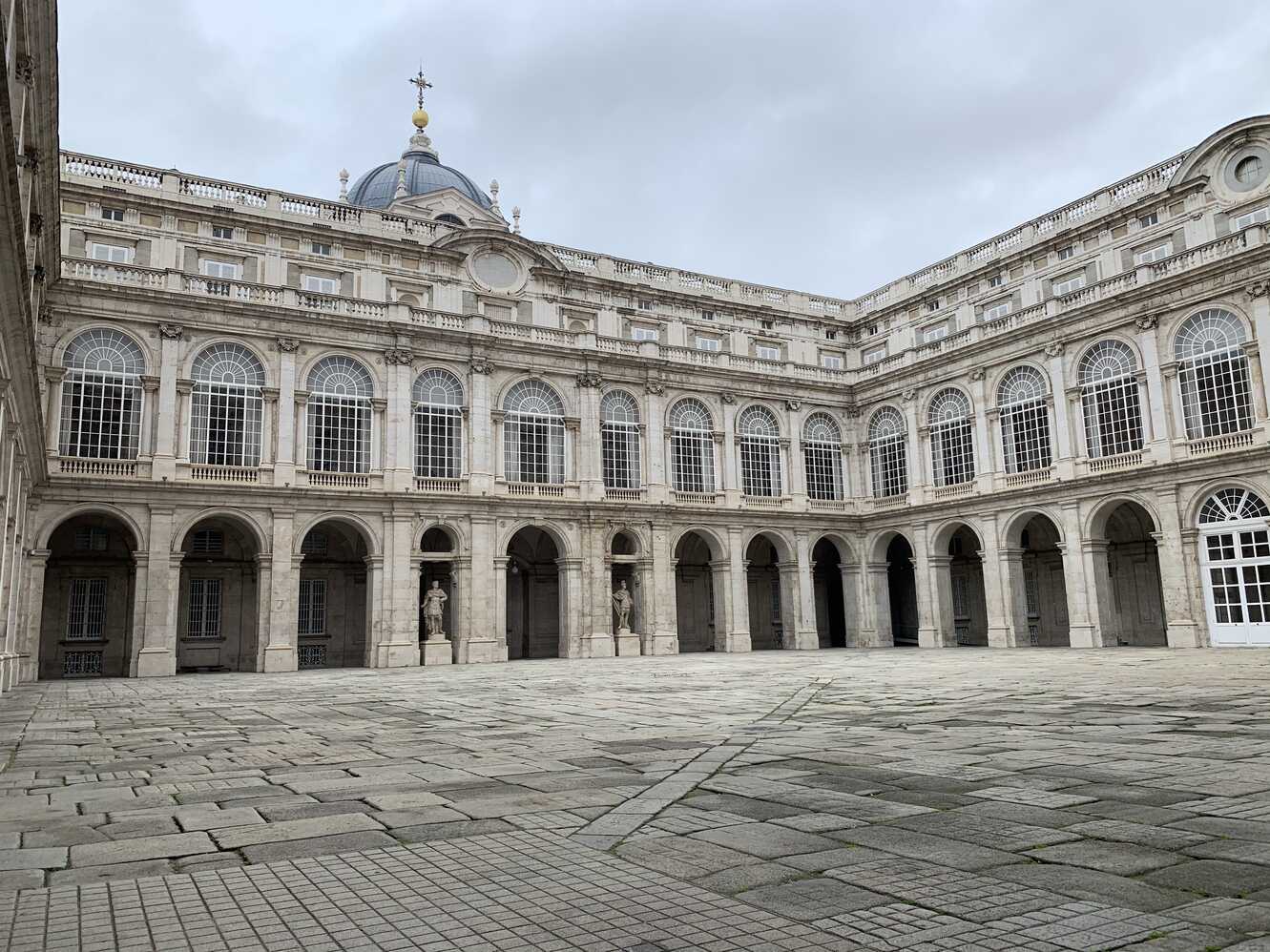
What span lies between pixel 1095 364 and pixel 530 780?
31.9 m

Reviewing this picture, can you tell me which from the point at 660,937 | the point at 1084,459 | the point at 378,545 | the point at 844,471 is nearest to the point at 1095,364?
the point at 1084,459

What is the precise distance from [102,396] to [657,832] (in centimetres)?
2963

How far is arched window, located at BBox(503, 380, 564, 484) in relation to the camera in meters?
36.2

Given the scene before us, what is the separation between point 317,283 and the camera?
3600cm

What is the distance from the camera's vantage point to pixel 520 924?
160 inches

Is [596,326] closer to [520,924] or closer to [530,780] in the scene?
[530,780]

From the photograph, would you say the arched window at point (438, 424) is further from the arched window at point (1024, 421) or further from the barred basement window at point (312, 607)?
the arched window at point (1024, 421)

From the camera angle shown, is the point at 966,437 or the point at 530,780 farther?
the point at 966,437

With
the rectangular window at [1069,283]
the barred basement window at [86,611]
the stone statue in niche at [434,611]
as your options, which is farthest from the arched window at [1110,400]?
the barred basement window at [86,611]

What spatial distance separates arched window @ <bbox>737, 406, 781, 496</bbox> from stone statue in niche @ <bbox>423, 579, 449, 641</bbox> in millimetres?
13818

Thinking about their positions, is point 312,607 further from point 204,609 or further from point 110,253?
Answer: point 110,253

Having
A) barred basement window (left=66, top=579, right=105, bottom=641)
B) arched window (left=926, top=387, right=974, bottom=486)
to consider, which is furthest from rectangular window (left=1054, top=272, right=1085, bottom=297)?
barred basement window (left=66, top=579, right=105, bottom=641)

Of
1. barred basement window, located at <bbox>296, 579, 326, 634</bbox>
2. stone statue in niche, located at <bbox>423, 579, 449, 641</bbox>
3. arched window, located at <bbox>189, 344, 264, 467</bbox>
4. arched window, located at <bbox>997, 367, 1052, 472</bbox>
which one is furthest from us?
arched window, located at <bbox>997, 367, 1052, 472</bbox>

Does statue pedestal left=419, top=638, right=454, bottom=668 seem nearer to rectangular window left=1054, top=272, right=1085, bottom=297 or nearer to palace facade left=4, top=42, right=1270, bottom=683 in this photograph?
palace facade left=4, top=42, right=1270, bottom=683
